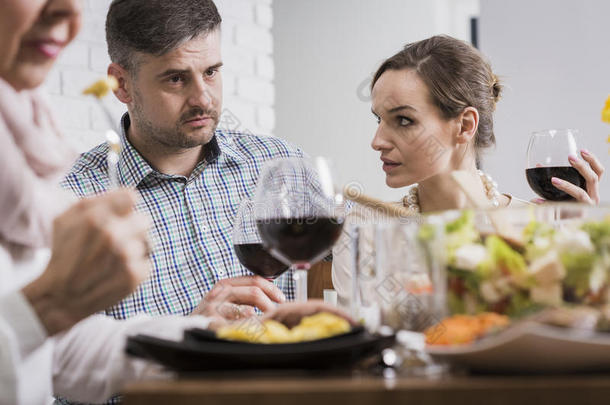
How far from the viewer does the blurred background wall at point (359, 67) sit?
241 centimetres

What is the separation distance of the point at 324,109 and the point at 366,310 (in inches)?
136

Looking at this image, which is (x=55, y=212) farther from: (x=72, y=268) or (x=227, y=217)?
(x=227, y=217)

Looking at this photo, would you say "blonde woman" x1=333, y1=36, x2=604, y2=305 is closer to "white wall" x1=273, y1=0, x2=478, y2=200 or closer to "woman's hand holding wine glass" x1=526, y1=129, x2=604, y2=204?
"woman's hand holding wine glass" x1=526, y1=129, x2=604, y2=204

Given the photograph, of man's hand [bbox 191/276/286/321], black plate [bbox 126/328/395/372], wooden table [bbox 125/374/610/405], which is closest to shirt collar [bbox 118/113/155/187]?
man's hand [bbox 191/276/286/321]

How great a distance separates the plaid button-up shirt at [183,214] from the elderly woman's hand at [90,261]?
3.21 ft

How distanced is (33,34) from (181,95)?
1.20 metres

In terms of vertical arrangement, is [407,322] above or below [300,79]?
below

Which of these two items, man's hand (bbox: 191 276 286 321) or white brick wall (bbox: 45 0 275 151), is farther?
white brick wall (bbox: 45 0 275 151)

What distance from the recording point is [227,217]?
189cm

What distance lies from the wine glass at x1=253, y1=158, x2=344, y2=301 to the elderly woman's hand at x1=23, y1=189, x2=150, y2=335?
20 cm

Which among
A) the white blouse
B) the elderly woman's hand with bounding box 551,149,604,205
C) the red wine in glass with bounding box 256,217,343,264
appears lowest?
the white blouse

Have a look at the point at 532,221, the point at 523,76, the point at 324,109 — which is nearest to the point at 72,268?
the point at 532,221

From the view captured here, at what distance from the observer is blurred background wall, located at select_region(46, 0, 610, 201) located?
2410 millimetres

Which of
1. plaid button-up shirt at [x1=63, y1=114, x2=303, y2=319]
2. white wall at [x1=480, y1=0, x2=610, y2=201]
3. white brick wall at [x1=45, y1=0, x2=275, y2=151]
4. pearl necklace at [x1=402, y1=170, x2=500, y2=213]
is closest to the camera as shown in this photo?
plaid button-up shirt at [x1=63, y1=114, x2=303, y2=319]
